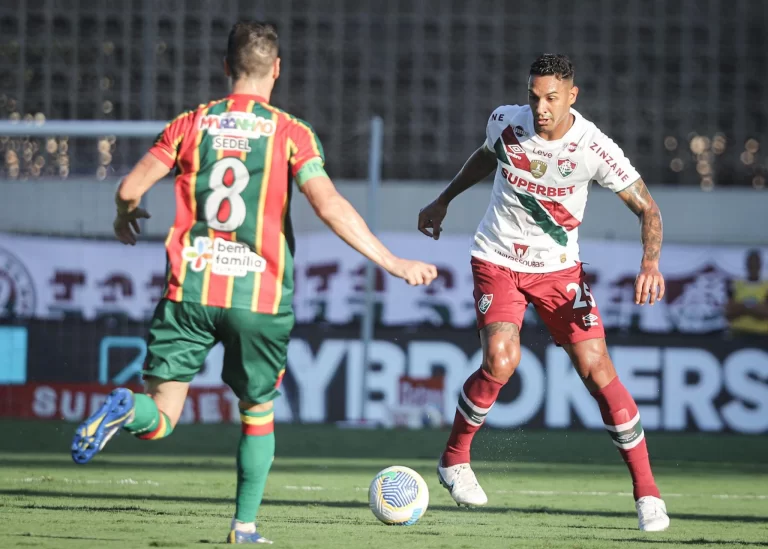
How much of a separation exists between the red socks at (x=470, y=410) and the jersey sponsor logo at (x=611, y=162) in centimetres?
108

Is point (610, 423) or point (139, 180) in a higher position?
point (139, 180)

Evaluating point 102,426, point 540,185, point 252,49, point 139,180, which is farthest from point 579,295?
point 102,426

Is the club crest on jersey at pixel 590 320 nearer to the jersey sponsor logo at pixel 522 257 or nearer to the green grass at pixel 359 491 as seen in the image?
the jersey sponsor logo at pixel 522 257

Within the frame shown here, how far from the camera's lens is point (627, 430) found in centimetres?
536

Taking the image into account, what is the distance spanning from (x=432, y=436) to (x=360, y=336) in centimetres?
135

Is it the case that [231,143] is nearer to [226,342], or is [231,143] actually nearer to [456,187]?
[226,342]

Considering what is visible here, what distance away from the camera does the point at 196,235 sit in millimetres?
4160

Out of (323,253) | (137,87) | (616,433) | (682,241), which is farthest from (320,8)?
(616,433)

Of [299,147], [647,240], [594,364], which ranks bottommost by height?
[594,364]

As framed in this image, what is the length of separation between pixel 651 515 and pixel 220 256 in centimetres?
222

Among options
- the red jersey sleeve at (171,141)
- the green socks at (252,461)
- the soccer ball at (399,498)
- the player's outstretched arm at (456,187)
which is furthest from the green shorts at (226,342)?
the player's outstretched arm at (456,187)

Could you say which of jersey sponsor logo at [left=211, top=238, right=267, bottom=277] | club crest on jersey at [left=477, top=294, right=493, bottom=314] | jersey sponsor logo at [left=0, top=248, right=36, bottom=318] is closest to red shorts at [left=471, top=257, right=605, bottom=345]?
club crest on jersey at [left=477, top=294, right=493, bottom=314]

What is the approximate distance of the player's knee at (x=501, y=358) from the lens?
543 centimetres

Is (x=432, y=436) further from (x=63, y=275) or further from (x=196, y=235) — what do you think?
(x=196, y=235)
